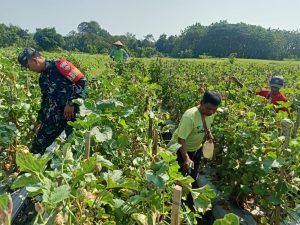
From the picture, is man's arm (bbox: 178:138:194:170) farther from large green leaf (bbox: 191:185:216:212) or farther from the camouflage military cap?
the camouflage military cap

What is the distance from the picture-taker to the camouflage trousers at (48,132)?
428cm

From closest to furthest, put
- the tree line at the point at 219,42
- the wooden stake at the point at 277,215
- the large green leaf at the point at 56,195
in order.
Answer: the large green leaf at the point at 56,195, the wooden stake at the point at 277,215, the tree line at the point at 219,42

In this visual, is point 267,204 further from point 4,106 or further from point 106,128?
point 4,106

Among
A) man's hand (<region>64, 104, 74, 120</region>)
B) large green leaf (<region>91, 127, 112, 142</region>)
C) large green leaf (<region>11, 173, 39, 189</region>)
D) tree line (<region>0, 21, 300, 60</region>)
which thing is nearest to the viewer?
large green leaf (<region>11, 173, 39, 189</region>)

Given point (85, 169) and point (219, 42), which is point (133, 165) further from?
point (219, 42)

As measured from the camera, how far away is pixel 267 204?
11.4ft

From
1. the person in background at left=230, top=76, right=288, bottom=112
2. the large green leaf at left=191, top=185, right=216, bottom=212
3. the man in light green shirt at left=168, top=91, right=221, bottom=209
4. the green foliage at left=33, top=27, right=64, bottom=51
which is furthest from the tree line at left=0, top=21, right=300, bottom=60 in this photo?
the large green leaf at left=191, top=185, right=216, bottom=212

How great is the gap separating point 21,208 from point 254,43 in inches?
2549

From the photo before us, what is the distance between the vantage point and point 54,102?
14.0ft

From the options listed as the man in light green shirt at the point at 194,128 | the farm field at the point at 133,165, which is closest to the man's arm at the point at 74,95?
the farm field at the point at 133,165

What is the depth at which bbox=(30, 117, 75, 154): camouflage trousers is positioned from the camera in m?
4.28

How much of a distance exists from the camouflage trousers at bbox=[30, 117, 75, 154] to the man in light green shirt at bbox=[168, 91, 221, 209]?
1.36 m

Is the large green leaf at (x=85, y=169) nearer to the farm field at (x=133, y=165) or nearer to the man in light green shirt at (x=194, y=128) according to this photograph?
the farm field at (x=133, y=165)

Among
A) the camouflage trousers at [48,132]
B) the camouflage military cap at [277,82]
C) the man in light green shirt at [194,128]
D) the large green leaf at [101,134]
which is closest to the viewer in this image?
the large green leaf at [101,134]
